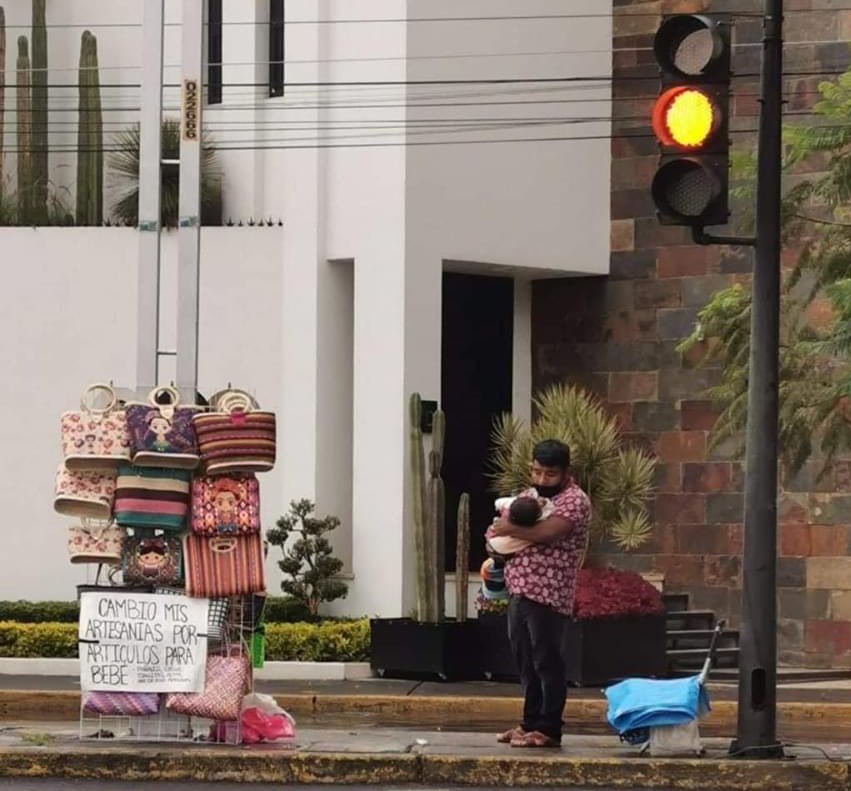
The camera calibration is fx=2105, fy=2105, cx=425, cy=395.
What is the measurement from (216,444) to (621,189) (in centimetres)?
1013

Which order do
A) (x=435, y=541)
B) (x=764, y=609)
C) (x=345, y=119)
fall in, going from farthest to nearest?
(x=345, y=119)
(x=435, y=541)
(x=764, y=609)

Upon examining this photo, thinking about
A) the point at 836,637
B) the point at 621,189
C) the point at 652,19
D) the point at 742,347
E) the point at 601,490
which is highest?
the point at 652,19

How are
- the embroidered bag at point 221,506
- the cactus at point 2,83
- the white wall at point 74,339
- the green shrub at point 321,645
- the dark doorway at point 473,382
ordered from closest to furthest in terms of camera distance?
the embroidered bag at point 221,506, the green shrub at point 321,645, the white wall at point 74,339, the dark doorway at point 473,382, the cactus at point 2,83

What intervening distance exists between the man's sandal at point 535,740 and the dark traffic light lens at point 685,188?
2.98 m

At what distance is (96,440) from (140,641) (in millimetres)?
1129

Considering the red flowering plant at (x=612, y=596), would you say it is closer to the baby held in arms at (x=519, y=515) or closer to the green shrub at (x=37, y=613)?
the green shrub at (x=37, y=613)

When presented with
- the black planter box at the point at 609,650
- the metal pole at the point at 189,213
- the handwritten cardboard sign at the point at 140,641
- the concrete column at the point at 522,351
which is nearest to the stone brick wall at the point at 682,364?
the concrete column at the point at 522,351

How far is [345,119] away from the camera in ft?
65.5

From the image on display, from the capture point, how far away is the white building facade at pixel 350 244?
64.2 ft

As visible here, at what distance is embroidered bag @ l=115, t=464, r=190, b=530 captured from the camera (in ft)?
37.9

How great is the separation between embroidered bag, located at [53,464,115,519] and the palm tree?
9178 mm

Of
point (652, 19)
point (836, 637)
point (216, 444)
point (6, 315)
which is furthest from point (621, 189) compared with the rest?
point (216, 444)

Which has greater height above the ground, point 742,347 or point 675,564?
point 742,347

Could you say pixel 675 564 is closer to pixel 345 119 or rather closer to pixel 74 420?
pixel 345 119
